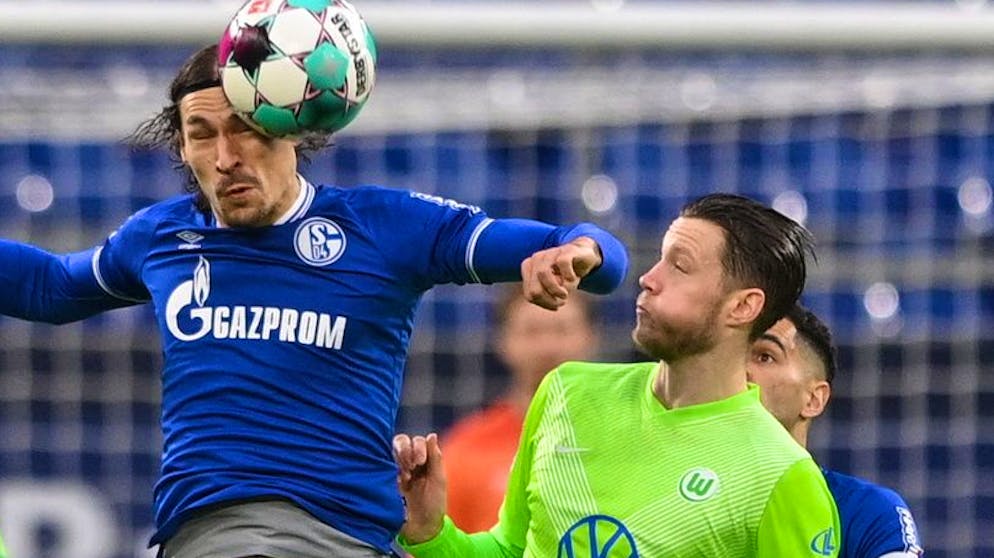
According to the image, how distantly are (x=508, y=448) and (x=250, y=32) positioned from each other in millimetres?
2727

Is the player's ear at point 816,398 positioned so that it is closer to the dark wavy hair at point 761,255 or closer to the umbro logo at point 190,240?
the dark wavy hair at point 761,255

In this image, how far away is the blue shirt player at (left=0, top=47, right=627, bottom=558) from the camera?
12.7ft

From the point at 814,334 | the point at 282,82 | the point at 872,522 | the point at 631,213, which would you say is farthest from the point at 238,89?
the point at 631,213

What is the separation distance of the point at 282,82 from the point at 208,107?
197mm

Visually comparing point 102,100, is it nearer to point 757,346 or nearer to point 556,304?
point 757,346

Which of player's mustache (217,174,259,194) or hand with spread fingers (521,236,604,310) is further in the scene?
player's mustache (217,174,259,194)

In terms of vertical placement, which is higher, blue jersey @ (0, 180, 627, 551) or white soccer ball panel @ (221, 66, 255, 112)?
white soccer ball panel @ (221, 66, 255, 112)

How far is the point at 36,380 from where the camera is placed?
860 centimetres

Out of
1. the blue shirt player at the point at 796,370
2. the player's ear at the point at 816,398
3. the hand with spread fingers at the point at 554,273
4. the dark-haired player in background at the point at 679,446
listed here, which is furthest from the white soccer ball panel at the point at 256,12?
the player's ear at the point at 816,398


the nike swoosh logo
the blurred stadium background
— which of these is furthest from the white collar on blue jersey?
the blurred stadium background

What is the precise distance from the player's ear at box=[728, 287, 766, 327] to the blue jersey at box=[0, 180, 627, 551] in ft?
0.97

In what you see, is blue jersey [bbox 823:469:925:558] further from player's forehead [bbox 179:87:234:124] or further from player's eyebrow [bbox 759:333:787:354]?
player's forehead [bbox 179:87:234:124]

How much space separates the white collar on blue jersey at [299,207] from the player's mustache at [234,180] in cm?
11

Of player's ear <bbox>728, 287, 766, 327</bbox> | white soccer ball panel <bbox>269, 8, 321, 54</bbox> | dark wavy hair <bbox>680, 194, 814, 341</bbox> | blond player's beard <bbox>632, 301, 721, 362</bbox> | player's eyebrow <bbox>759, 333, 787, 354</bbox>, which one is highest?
white soccer ball panel <bbox>269, 8, 321, 54</bbox>
